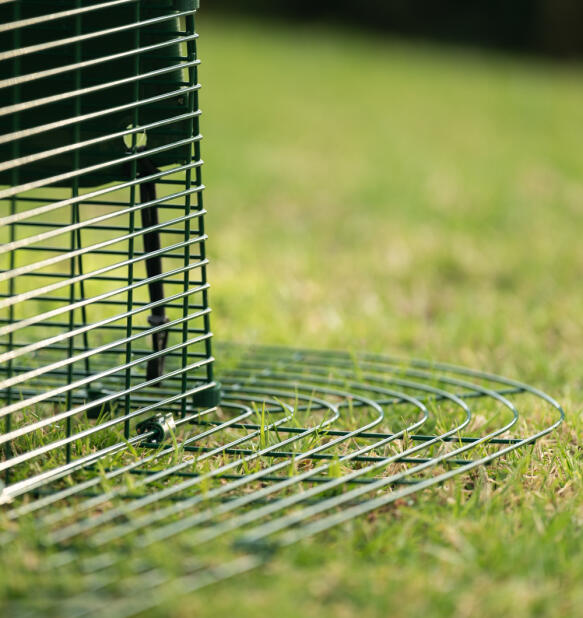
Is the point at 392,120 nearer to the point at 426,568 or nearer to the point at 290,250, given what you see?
the point at 290,250

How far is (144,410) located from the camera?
1538 mm

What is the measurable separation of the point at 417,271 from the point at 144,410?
2.13 metres

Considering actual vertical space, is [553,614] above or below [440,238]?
below

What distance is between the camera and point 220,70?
987 cm

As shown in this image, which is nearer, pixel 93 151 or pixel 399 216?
pixel 93 151

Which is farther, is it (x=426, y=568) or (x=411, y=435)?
(x=411, y=435)

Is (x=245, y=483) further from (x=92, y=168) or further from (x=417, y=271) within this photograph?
(x=417, y=271)

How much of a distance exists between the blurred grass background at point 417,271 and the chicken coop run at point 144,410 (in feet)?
0.27

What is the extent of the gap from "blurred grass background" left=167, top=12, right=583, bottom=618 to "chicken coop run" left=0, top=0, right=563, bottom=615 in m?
0.08

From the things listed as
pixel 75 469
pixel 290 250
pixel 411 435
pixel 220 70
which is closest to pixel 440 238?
pixel 290 250

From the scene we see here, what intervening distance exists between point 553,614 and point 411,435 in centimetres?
61

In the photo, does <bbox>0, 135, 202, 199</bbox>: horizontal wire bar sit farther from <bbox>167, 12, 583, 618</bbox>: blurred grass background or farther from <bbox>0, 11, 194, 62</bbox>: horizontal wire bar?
<bbox>167, 12, 583, 618</bbox>: blurred grass background

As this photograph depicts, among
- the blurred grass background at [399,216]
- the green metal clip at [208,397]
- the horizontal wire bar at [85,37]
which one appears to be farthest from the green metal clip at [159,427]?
the blurred grass background at [399,216]

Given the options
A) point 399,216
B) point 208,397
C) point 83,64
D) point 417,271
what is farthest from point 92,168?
point 399,216
